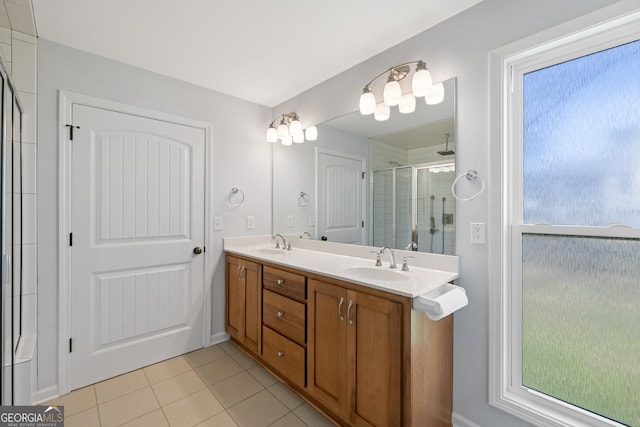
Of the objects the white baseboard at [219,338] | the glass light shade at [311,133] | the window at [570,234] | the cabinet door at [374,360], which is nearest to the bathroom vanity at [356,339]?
the cabinet door at [374,360]

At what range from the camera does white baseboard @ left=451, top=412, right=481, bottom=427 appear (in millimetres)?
1480

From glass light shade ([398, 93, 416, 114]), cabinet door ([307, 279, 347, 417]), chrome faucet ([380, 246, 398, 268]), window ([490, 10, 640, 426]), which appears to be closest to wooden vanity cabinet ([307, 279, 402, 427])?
cabinet door ([307, 279, 347, 417])

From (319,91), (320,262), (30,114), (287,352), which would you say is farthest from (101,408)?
(319,91)

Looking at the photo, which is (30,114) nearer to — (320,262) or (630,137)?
(320,262)

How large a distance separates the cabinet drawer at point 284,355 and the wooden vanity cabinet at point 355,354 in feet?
0.26

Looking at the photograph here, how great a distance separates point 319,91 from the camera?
2420 mm

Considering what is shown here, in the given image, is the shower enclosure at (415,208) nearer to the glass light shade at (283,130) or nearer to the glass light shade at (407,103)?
the glass light shade at (407,103)

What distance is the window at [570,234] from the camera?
1.15 m

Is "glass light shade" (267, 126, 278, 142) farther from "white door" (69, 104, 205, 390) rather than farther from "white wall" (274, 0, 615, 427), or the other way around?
"white wall" (274, 0, 615, 427)

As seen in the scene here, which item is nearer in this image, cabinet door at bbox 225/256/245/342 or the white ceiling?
the white ceiling

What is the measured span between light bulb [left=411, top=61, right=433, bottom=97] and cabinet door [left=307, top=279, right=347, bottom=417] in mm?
1222

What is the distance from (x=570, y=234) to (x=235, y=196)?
242 cm

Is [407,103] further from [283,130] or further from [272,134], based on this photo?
[272,134]

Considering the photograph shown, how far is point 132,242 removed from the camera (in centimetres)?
211
